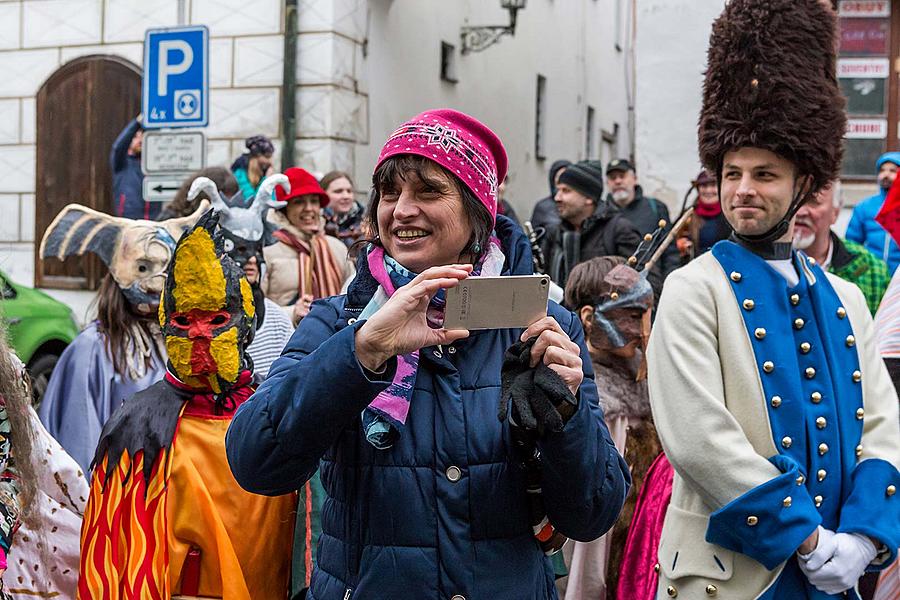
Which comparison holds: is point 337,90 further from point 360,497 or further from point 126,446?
point 360,497

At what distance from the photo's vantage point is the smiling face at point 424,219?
8.64ft

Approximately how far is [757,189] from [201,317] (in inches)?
64.4

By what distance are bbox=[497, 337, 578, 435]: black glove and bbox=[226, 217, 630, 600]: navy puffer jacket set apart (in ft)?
0.16

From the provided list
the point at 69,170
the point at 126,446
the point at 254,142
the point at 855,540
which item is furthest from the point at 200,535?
the point at 69,170

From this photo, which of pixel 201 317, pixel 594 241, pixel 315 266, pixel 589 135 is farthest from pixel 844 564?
pixel 589 135

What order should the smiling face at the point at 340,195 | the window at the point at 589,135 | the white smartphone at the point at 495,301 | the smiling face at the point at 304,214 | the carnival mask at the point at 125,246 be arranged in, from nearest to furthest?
the white smartphone at the point at 495,301 < the carnival mask at the point at 125,246 < the smiling face at the point at 304,214 < the smiling face at the point at 340,195 < the window at the point at 589,135

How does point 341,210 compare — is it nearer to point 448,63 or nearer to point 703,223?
point 703,223

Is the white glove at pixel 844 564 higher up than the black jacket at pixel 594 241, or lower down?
lower down

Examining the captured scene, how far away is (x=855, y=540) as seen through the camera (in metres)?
3.25

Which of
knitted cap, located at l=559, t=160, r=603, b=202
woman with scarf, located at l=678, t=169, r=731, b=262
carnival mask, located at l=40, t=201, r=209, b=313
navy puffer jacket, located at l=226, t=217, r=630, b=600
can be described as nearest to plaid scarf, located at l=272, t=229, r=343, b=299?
knitted cap, located at l=559, t=160, r=603, b=202

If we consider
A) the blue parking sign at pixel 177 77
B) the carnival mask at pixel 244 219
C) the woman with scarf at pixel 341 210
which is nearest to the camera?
the carnival mask at pixel 244 219

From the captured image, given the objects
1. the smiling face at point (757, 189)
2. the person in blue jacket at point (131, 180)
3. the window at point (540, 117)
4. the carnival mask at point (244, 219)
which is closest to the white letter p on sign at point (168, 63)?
the person in blue jacket at point (131, 180)

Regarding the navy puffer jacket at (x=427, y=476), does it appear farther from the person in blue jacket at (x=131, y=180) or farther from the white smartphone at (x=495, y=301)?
the person in blue jacket at (x=131, y=180)

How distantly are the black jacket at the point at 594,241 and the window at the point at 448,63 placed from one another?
7.77m
